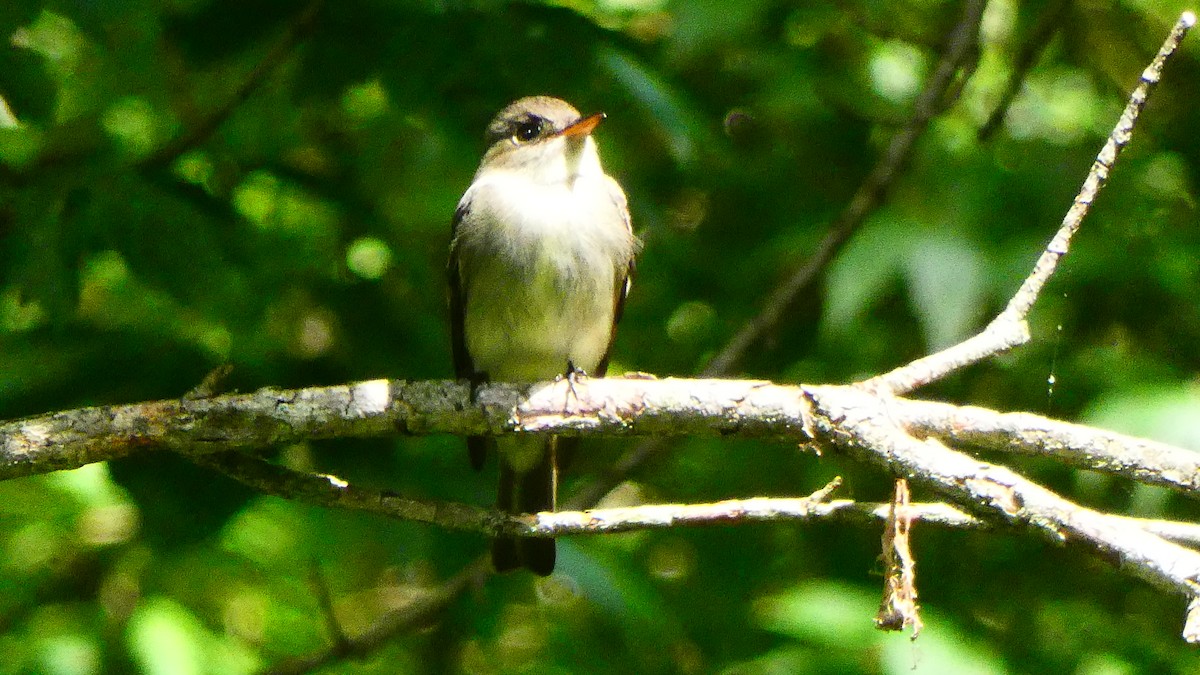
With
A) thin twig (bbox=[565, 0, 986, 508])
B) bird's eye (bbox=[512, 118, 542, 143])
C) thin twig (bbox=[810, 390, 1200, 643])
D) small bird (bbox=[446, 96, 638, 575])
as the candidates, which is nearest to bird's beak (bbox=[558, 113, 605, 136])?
small bird (bbox=[446, 96, 638, 575])

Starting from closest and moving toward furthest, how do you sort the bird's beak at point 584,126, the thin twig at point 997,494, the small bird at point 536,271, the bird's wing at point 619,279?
the thin twig at point 997,494 → the bird's beak at point 584,126 → the small bird at point 536,271 → the bird's wing at point 619,279

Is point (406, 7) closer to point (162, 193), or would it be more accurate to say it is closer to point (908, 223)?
point (162, 193)

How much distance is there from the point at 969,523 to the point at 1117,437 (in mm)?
354

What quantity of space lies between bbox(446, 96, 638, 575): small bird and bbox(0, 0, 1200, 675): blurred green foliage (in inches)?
5.5

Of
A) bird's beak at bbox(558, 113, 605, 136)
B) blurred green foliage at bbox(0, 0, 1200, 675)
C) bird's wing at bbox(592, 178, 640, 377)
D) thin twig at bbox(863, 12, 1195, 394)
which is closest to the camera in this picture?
thin twig at bbox(863, 12, 1195, 394)

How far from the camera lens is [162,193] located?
11.6 feet

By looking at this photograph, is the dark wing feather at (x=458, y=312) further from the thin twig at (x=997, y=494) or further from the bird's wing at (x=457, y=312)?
the thin twig at (x=997, y=494)

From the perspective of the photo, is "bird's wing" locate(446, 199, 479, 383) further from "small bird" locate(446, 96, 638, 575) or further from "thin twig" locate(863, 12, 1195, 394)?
"thin twig" locate(863, 12, 1195, 394)

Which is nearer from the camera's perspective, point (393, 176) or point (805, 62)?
point (805, 62)

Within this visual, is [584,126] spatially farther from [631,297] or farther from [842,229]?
[631,297]

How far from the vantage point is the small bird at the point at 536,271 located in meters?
4.18

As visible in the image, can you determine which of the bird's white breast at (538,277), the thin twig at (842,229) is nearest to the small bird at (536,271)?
the bird's white breast at (538,277)

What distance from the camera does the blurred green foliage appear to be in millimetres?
3398

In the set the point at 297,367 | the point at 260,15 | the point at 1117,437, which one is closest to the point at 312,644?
the point at 297,367
